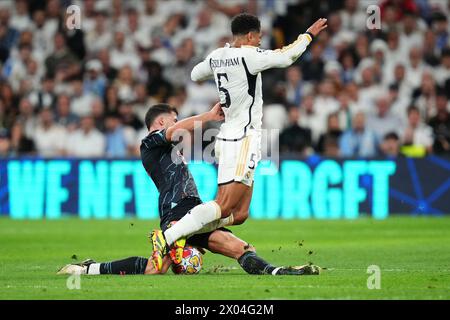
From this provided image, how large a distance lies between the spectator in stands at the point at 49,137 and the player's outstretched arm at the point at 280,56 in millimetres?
11910

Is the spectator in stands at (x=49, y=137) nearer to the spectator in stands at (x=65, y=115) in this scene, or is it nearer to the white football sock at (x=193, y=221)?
the spectator in stands at (x=65, y=115)

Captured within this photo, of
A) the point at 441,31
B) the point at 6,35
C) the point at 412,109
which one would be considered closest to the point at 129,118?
the point at 6,35

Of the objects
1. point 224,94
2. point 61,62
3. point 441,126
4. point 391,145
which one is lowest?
point 391,145

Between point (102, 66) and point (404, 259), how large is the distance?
12.2 meters

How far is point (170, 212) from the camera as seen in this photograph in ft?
34.4

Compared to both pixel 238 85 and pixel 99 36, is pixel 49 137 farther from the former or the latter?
pixel 238 85

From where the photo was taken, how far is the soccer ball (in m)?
10.3

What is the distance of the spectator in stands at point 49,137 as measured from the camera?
21562 millimetres

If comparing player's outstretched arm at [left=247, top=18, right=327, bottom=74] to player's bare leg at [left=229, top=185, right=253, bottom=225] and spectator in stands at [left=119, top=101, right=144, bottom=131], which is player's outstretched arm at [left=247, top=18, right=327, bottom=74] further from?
spectator in stands at [left=119, top=101, right=144, bottom=131]

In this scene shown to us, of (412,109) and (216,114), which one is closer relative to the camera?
(216,114)

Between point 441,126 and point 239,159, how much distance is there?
10.6 meters

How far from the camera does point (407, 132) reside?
65.8ft

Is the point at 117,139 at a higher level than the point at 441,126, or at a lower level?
lower
